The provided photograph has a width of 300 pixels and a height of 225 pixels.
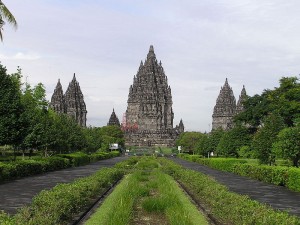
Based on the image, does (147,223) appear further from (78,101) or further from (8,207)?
(78,101)

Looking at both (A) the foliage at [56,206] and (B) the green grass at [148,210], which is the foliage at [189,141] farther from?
(A) the foliage at [56,206]

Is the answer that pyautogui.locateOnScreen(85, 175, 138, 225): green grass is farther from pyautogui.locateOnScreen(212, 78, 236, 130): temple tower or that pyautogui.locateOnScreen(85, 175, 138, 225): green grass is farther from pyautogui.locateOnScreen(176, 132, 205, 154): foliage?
pyautogui.locateOnScreen(212, 78, 236, 130): temple tower

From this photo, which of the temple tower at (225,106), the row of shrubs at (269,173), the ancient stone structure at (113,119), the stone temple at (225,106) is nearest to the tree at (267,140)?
the row of shrubs at (269,173)

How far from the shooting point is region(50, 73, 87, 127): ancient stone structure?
486 ft

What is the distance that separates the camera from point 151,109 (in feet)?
538

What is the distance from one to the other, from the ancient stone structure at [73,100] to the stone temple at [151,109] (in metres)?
19.2

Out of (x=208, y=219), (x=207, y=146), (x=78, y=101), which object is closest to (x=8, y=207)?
(x=208, y=219)

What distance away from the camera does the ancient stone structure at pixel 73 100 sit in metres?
148

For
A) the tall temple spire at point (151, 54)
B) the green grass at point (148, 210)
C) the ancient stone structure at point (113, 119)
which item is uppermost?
the tall temple spire at point (151, 54)

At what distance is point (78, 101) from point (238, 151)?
355ft

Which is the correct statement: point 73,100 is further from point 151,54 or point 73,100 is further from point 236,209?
point 236,209

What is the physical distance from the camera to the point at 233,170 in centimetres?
4244

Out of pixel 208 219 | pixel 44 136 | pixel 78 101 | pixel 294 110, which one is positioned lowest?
pixel 208 219

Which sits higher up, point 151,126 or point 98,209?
point 151,126
